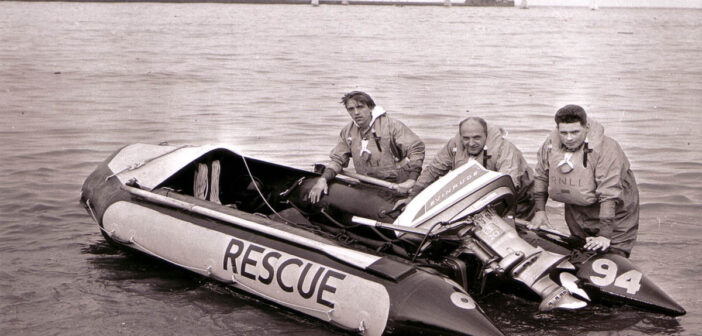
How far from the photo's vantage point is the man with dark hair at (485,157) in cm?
567

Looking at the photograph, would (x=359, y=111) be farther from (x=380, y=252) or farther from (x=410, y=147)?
(x=380, y=252)

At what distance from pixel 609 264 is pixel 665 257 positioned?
1823mm

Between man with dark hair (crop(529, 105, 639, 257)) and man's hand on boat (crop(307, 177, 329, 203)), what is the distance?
1.73 metres

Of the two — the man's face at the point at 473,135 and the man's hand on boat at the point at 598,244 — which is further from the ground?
the man's face at the point at 473,135

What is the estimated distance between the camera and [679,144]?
1156 cm

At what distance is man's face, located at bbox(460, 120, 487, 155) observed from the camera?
5.62 m

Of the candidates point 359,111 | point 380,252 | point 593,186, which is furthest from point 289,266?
point 593,186

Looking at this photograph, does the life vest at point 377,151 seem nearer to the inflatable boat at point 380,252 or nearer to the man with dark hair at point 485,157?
the inflatable boat at point 380,252

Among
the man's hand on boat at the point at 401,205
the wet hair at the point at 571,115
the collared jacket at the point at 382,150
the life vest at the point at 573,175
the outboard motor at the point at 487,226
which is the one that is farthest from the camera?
the collared jacket at the point at 382,150

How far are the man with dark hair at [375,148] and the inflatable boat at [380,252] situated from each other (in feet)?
0.94

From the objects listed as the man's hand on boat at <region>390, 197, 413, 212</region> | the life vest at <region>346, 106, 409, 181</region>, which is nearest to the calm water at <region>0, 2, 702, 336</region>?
the man's hand on boat at <region>390, 197, 413, 212</region>

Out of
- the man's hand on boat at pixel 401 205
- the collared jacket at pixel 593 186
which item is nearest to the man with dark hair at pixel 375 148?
the man's hand on boat at pixel 401 205

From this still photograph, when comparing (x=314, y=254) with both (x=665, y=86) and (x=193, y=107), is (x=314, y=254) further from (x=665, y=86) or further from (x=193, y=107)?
(x=665, y=86)

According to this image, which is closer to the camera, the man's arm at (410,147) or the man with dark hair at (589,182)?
the man with dark hair at (589,182)
